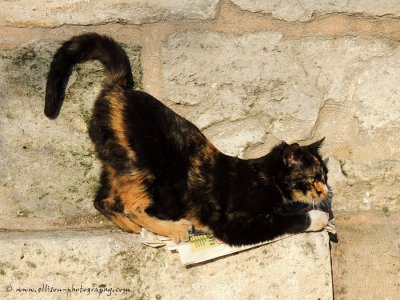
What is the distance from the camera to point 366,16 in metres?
2.91

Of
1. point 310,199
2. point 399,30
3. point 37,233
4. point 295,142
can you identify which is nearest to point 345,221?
point 310,199

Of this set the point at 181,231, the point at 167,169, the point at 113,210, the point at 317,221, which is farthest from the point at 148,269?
the point at 317,221

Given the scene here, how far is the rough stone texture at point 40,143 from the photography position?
276 cm

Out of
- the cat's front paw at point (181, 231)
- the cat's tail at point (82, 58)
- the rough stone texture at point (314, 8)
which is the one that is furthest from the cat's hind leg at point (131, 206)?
the rough stone texture at point (314, 8)

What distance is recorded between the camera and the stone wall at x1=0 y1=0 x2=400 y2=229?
9.07 feet

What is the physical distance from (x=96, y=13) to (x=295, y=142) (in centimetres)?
129

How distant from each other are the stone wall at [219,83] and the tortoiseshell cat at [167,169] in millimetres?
99

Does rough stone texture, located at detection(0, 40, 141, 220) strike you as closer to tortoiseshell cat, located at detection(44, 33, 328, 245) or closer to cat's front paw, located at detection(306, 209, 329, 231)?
tortoiseshell cat, located at detection(44, 33, 328, 245)

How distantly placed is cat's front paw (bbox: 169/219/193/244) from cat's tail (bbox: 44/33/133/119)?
79 cm

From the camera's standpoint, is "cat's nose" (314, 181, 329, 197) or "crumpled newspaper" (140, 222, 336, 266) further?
"cat's nose" (314, 181, 329, 197)

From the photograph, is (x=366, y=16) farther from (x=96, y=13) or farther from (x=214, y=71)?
(x=96, y=13)

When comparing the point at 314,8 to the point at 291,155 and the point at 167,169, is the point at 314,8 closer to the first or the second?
the point at 291,155

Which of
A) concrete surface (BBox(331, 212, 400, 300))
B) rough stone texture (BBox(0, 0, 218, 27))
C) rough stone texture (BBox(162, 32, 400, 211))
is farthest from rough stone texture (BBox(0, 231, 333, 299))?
rough stone texture (BBox(0, 0, 218, 27))

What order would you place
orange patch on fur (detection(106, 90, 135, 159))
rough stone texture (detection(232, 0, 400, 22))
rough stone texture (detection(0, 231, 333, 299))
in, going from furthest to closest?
rough stone texture (detection(232, 0, 400, 22))
orange patch on fur (detection(106, 90, 135, 159))
rough stone texture (detection(0, 231, 333, 299))
